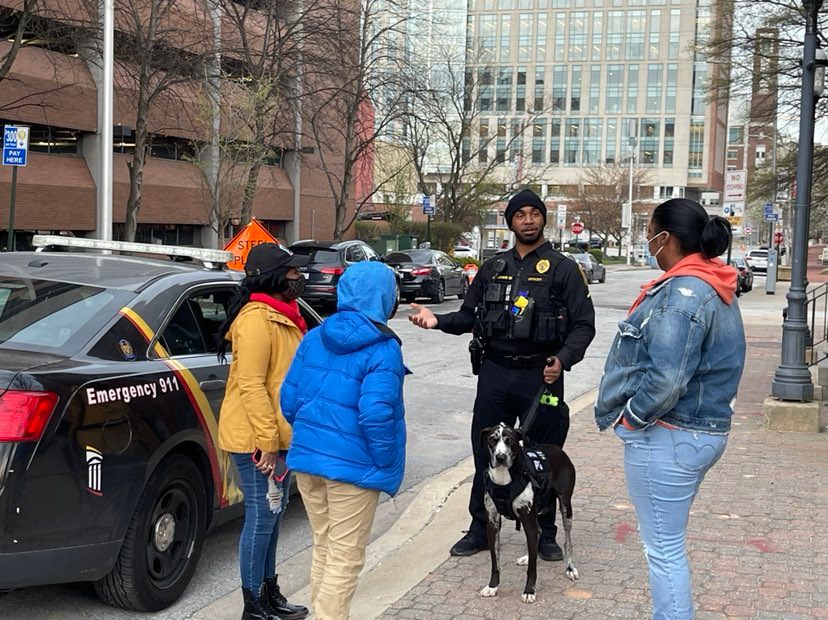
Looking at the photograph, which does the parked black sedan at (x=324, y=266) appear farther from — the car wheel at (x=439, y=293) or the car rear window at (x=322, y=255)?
the car wheel at (x=439, y=293)

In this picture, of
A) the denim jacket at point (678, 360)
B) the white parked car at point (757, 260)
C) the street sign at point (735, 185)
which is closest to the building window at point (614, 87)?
the white parked car at point (757, 260)

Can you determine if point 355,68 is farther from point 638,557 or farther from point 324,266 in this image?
point 638,557

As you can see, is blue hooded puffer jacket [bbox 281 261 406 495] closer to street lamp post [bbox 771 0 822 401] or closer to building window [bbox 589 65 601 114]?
street lamp post [bbox 771 0 822 401]

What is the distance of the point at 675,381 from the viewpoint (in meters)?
3.13

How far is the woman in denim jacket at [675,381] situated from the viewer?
124 inches

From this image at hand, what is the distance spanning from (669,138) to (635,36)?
12.6m

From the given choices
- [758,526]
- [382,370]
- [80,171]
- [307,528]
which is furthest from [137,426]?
[80,171]

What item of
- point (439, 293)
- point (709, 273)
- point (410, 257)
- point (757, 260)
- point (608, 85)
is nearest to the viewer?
point (709, 273)

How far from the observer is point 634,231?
85.1 meters

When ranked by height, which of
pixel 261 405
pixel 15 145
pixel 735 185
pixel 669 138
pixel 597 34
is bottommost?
pixel 261 405

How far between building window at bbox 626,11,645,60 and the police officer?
352 ft

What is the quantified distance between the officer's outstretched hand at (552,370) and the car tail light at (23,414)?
2.33 m

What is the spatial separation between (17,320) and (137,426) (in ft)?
2.84

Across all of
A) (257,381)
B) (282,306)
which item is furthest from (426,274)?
(257,381)
